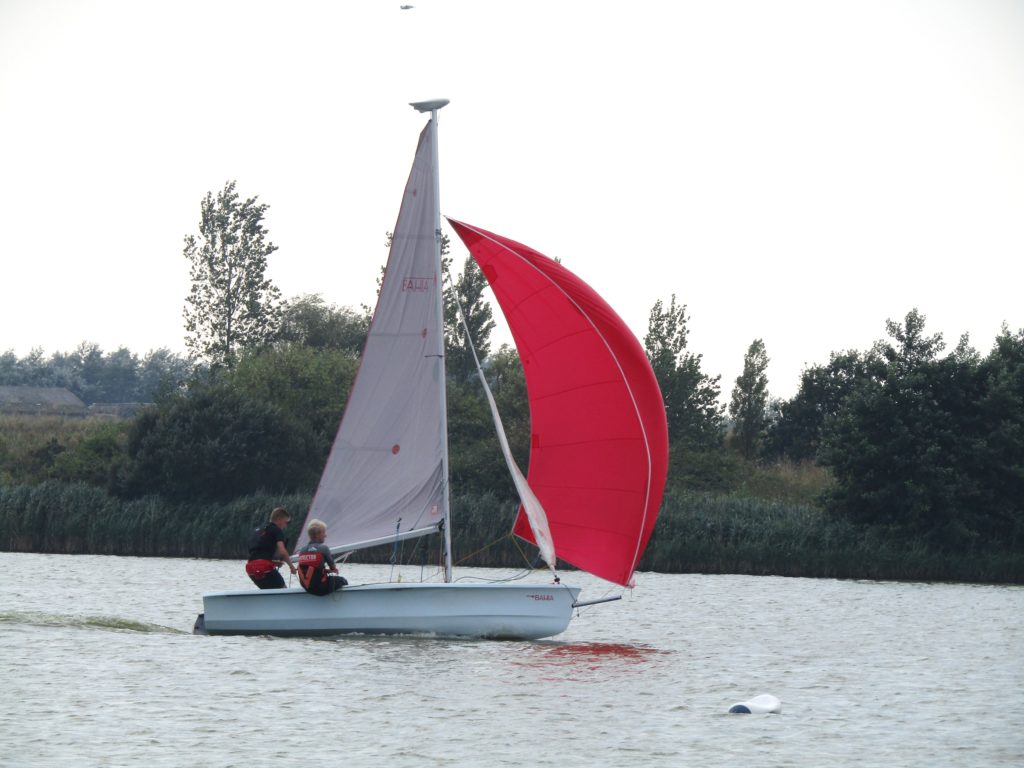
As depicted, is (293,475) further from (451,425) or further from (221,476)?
(451,425)

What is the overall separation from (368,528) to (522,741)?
5872 millimetres

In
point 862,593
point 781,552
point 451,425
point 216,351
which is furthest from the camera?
point 216,351

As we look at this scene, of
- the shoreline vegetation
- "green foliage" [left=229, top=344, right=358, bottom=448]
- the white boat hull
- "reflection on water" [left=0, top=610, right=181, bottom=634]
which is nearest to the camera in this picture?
the white boat hull

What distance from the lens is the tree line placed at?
42.6 m

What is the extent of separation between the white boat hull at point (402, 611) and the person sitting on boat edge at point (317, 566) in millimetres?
184

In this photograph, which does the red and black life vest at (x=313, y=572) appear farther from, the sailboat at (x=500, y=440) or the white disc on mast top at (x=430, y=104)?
the white disc on mast top at (x=430, y=104)

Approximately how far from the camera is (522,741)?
47.6ft

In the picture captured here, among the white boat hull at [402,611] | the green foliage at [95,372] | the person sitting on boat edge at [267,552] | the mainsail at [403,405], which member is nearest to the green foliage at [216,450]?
the person sitting on boat edge at [267,552]

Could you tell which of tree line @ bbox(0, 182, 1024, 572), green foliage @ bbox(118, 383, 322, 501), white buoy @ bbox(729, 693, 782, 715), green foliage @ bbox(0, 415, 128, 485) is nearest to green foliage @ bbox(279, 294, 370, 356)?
tree line @ bbox(0, 182, 1024, 572)

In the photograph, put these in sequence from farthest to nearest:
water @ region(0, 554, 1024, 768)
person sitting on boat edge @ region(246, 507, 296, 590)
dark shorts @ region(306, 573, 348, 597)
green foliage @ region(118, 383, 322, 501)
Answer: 1. green foliage @ region(118, 383, 322, 501)
2. person sitting on boat edge @ region(246, 507, 296, 590)
3. dark shorts @ region(306, 573, 348, 597)
4. water @ region(0, 554, 1024, 768)

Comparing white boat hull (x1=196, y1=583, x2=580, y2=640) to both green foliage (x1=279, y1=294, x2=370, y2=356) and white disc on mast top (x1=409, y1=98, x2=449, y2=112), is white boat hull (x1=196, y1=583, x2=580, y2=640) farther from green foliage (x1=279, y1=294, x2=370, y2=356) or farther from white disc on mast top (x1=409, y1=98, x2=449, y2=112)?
green foliage (x1=279, y1=294, x2=370, y2=356)

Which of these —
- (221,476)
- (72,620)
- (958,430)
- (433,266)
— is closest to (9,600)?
(72,620)

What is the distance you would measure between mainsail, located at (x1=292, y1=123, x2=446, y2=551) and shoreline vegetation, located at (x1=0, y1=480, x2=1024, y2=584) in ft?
56.6

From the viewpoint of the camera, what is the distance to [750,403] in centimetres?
6575
